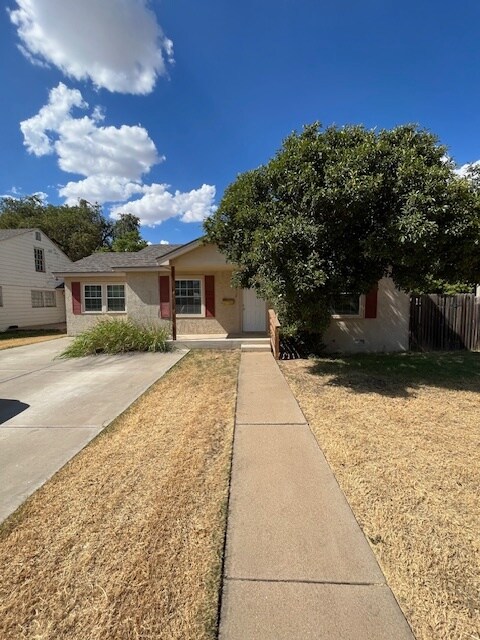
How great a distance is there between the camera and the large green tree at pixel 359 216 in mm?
5129

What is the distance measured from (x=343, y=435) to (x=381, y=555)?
1874mm

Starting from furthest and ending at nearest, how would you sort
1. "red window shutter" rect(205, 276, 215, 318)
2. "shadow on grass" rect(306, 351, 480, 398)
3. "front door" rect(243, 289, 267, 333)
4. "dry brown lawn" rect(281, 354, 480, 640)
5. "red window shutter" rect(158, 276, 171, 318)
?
1. "front door" rect(243, 289, 267, 333)
2. "red window shutter" rect(158, 276, 171, 318)
3. "red window shutter" rect(205, 276, 215, 318)
4. "shadow on grass" rect(306, 351, 480, 398)
5. "dry brown lawn" rect(281, 354, 480, 640)

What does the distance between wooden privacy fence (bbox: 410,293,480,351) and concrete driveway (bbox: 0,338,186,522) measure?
758 cm

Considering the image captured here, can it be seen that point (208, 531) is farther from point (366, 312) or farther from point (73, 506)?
point (366, 312)

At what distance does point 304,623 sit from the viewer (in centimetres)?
162

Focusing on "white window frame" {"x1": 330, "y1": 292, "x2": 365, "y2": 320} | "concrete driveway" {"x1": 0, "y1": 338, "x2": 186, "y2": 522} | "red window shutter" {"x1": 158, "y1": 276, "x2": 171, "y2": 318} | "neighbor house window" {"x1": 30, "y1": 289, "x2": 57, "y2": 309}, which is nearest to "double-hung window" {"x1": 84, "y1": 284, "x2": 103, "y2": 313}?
"red window shutter" {"x1": 158, "y1": 276, "x2": 171, "y2": 318}

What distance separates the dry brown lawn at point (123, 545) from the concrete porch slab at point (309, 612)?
13 centimetres

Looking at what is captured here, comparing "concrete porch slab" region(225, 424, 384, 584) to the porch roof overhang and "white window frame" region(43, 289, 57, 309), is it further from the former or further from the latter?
"white window frame" region(43, 289, 57, 309)

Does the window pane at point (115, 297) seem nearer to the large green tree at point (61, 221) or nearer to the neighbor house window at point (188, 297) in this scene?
the neighbor house window at point (188, 297)

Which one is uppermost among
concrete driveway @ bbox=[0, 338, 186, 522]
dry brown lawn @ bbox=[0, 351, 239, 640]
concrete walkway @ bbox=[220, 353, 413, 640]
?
concrete driveway @ bbox=[0, 338, 186, 522]

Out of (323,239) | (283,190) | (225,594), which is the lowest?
(225,594)

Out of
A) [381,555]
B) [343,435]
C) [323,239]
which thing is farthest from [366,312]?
[381,555]

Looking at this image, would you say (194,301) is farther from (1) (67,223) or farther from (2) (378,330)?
(1) (67,223)

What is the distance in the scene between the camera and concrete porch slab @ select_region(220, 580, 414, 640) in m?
1.57
